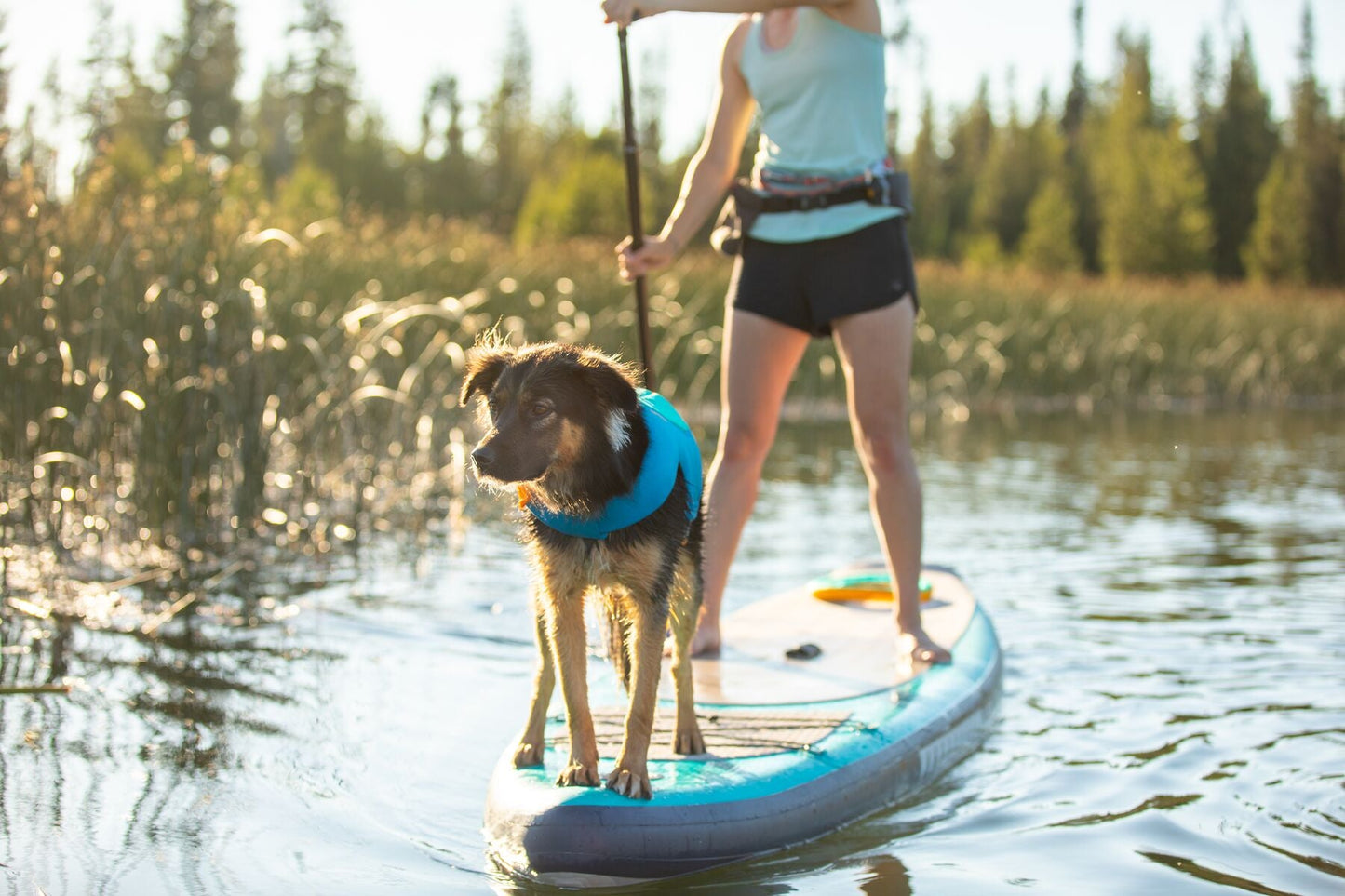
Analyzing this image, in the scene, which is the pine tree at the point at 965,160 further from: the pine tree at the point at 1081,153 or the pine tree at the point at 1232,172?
the pine tree at the point at 1232,172

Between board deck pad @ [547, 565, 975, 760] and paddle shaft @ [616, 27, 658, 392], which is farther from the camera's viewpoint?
paddle shaft @ [616, 27, 658, 392]

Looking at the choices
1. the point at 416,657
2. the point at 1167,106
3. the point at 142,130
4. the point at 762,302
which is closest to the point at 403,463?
the point at 416,657

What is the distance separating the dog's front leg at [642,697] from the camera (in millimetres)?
3811

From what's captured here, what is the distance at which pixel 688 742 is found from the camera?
14.0 ft

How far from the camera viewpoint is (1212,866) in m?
3.86

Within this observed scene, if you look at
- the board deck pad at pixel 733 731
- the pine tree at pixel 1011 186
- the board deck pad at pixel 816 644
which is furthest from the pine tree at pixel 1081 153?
the board deck pad at pixel 733 731

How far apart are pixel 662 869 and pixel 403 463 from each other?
253 inches

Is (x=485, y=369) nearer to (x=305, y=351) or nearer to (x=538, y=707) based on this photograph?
(x=538, y=707)

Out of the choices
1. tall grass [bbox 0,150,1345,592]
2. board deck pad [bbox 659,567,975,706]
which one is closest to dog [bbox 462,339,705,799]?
tall grass [bbox 0,150,1345,592]

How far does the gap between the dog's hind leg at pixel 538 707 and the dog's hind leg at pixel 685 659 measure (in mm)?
372

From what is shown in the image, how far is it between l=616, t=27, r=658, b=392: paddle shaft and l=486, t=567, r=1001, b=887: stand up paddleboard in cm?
118

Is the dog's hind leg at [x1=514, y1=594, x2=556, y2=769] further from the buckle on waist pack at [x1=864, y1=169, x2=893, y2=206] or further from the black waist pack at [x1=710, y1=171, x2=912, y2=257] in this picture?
the buckle on waist pack at [x1=864, y1=169, x2=893, y2=206]

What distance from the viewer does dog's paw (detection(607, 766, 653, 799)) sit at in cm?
378

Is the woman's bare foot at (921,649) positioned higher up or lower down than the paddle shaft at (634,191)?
lower down
